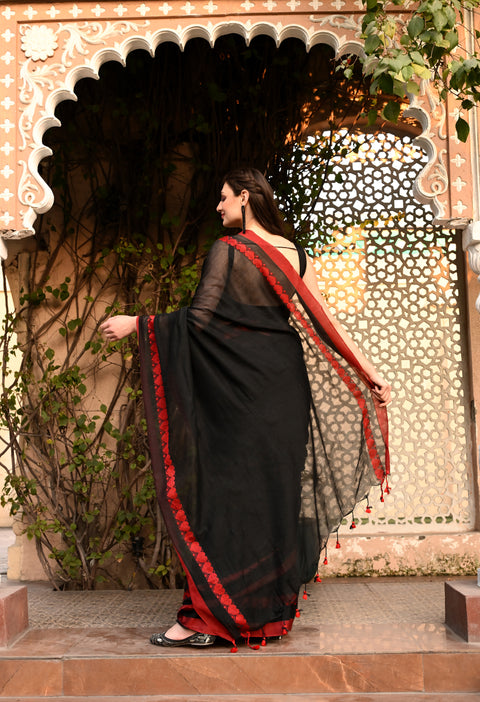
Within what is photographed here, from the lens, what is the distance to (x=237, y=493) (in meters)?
2.63

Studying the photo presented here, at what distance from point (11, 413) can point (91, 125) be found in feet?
5.21

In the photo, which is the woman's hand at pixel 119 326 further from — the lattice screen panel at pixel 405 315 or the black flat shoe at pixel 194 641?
the lattice screen panel at pixel 405 315

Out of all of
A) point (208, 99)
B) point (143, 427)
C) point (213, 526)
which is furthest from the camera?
point (208, 99)

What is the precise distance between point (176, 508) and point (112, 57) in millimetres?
1721

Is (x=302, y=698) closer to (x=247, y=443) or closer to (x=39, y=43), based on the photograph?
(x=247, y=443)

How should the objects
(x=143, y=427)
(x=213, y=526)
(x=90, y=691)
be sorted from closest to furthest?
(x=90, y=691)
(x=213, y=526)
(x=143, y=427)

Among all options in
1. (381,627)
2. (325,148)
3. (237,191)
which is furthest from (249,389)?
(325,148)

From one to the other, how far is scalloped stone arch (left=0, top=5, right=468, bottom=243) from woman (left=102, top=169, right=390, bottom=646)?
647mm

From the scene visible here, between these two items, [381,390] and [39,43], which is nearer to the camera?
[381,390]

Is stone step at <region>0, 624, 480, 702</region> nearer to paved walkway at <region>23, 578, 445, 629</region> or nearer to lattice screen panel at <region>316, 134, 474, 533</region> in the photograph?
paved walkway at <region>23, 578, 445, 629</region>

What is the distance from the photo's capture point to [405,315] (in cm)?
420

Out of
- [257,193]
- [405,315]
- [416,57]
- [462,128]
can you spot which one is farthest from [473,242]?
[405,315]

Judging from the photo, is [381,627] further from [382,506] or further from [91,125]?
[91,125]

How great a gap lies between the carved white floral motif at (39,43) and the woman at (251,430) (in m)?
0.92
